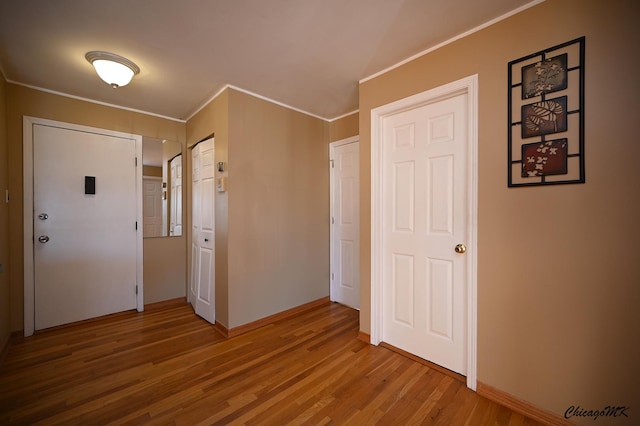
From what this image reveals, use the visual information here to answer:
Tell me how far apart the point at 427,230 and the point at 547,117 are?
39.6 inches

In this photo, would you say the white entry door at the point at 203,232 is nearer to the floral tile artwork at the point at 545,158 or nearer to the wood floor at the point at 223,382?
the wood floor at the point at 223,382

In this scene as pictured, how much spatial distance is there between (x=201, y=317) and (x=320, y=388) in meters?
1.85

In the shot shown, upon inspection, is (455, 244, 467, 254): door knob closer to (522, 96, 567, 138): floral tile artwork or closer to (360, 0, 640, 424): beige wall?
(360, 0, 640, 424): beige wall

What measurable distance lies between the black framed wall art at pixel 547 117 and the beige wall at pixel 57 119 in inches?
143

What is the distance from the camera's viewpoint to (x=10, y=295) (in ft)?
8.20

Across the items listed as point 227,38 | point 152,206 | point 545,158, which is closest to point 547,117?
point 545,158

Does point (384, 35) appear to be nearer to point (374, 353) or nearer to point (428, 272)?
point (428, 272)

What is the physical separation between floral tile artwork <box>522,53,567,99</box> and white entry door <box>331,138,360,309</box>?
184 cm

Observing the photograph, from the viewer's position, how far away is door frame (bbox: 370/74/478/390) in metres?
1.80

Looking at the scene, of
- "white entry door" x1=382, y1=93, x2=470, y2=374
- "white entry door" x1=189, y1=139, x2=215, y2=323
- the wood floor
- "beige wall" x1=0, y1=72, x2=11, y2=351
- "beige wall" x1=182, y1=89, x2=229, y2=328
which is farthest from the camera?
"white entry door" x1=189, y1=139, x2=215, y2=323

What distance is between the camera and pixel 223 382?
1895 millimetres

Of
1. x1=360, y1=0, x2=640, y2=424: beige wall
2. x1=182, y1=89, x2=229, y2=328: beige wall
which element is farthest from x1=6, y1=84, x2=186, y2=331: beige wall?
x1=360, y1=0, x2=640, y2=424: beige wall

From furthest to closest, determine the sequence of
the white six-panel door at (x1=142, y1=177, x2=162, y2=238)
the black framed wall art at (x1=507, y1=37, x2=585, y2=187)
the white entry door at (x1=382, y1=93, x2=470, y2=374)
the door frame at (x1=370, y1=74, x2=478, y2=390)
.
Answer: the white six-panel door at (x1=142, y1=177, x2=162, y2=238)
the white entry door at (x1=382, y1=93, x2=470, y2=374)
the door frame at (x1=370, y1=74, x2=478, y2=390)
the black framed wall art at (x1=507, y1=37, x2=585, y2=187)

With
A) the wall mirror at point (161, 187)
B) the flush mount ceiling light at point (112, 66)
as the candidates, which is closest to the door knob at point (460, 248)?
the flush mount ceiling light at point (112, 66)
